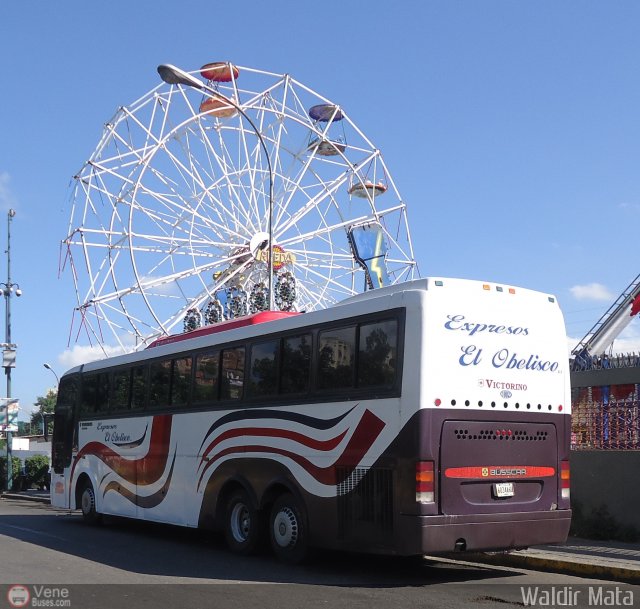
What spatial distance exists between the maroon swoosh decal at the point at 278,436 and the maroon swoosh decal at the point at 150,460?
1.45 metres

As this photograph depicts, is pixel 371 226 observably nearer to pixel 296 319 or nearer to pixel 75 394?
pixel 75 394

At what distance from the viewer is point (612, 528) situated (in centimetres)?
1441

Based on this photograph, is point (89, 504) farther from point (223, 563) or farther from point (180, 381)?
point (223, 563)

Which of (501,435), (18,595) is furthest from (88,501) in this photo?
(501,435)

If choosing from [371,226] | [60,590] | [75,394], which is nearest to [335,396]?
[60,590]

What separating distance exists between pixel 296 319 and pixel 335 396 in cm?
149

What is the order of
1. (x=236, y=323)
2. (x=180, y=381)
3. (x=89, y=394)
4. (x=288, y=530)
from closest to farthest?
(x=288, y=530), (x=236, y=323), (x=180, y=381), (x=89, y=394)

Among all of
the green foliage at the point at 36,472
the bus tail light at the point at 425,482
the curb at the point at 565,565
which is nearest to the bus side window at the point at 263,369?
the bus tail light at the point at 425,482

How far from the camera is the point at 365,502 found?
10.5 m

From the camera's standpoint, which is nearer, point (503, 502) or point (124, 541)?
point (503, 502)

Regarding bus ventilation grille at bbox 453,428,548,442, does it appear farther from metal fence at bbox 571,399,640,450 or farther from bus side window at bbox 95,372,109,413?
bus side window at bbox 95,372,109,413

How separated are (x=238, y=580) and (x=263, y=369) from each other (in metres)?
3.12

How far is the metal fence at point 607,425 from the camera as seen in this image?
1441 cm

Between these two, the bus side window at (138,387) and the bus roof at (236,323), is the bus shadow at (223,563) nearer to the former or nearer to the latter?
the bus side window at (138,387)
